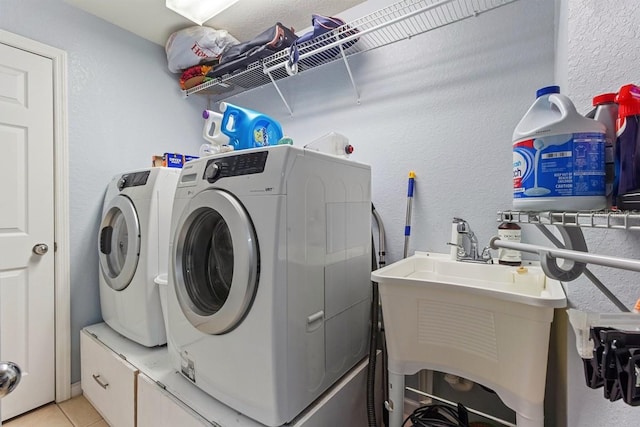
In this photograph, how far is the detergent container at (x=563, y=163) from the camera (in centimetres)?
54

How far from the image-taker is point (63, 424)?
169 cm

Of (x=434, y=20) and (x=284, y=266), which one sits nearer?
(x=284, y=266)

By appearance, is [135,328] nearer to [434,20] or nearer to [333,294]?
[333,294]

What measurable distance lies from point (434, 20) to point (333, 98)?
75cm

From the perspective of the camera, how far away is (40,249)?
1842mm

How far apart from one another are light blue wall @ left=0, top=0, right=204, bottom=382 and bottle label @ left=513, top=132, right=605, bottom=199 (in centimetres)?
254

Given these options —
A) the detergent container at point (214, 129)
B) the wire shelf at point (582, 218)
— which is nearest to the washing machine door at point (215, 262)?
the detergent container at point (214, 129)

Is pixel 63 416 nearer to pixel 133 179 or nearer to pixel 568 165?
pixel 133 179

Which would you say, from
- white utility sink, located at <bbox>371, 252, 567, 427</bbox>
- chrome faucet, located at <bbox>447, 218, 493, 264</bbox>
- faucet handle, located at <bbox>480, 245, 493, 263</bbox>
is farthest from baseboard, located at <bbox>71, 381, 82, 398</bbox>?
faucet handle, located at <bbox>480, 245, 493, 263</bbox>

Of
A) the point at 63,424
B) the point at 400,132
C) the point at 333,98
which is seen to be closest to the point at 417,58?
the point at 400,132

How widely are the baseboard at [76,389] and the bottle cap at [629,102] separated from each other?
9.58 feet

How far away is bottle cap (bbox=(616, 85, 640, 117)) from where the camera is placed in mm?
536

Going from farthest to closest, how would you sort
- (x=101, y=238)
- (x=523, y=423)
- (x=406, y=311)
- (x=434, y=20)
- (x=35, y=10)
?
(x=101, y=238) < (x=35, y=10) < (x=434, y=20) < (x=406, y=311) < (x=523, y=423)

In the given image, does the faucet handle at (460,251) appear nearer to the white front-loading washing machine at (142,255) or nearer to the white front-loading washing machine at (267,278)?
the white front-loading washing machine at (267,278)
